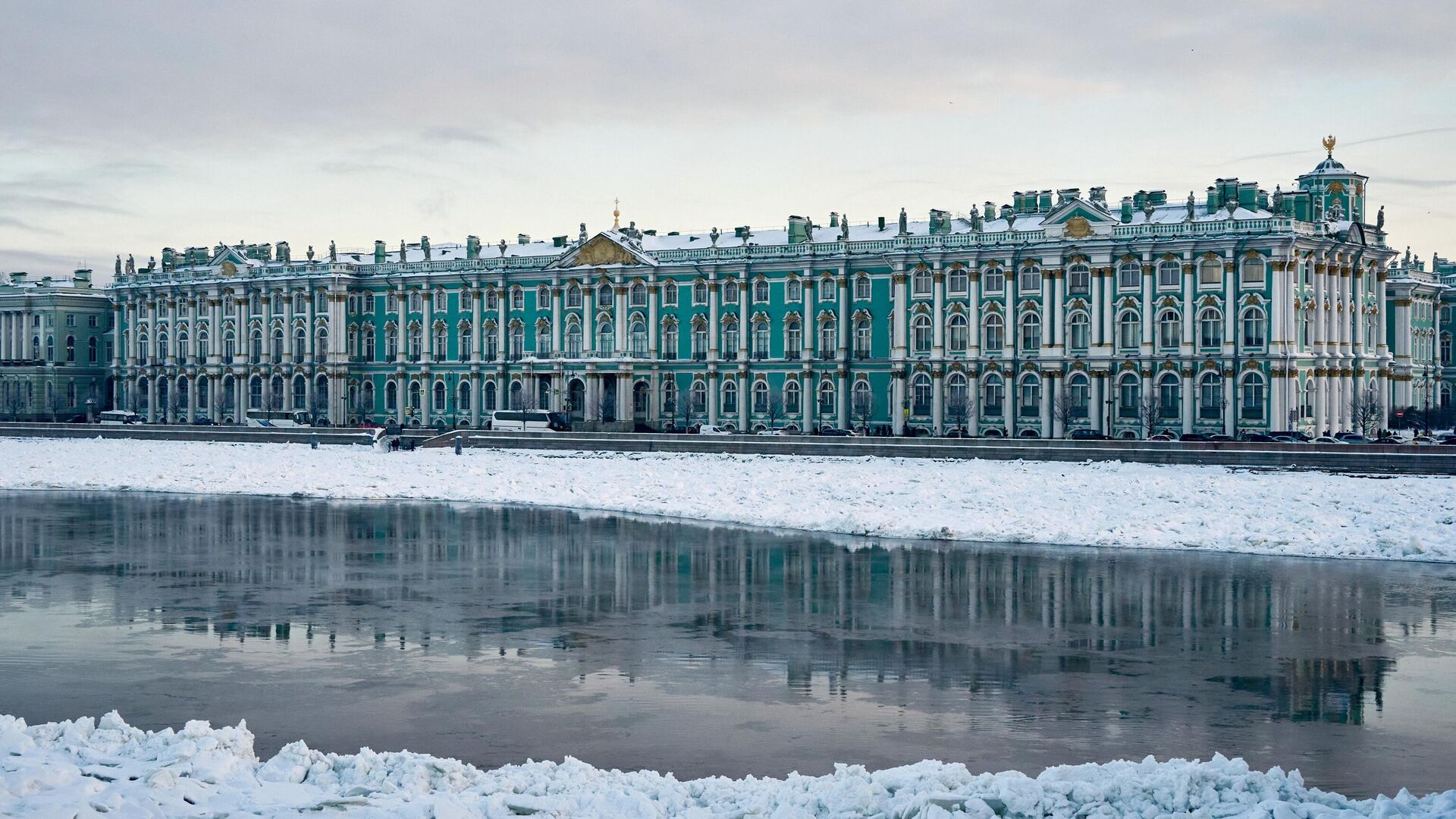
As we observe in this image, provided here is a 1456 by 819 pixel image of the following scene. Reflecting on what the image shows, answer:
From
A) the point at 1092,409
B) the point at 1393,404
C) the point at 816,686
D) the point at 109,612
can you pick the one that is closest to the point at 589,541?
the point at 109,612

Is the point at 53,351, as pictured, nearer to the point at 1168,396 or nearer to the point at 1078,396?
the point at 1078,396

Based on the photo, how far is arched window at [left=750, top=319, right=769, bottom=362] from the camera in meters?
78.9

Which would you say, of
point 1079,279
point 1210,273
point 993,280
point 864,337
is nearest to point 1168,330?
point 1210,273

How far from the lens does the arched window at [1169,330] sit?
220 ft

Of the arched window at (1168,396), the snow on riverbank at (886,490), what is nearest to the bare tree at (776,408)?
the snow on riverbank at (886,490)

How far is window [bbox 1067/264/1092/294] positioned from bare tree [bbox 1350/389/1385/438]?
43.1 feet

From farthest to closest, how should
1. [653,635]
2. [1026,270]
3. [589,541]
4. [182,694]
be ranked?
[1026,270]
[589,541]
[653,635]
[182,694]

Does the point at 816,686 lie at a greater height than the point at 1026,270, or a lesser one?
lesser

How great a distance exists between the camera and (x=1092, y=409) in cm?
6869

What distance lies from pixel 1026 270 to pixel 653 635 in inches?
2155

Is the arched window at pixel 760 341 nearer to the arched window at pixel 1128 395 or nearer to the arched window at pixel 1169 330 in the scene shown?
the arched window at pixel 1128 395

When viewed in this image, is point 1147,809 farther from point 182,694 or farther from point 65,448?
point 65,448

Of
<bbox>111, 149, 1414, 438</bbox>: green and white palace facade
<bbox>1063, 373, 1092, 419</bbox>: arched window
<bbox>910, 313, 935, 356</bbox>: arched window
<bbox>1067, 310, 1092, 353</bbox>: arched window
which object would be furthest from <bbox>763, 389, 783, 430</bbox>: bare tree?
<bbox>1067, 310, 1092, 353</bbox>: arched window

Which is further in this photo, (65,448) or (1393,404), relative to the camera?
(1393,404)
